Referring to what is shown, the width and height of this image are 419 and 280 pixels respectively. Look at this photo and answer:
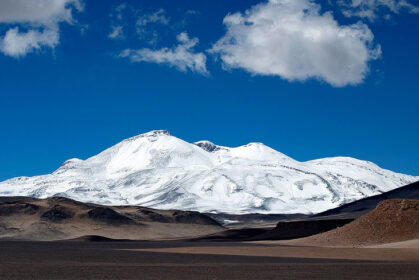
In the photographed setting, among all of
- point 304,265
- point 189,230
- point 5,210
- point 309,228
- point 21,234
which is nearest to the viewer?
point 304,265

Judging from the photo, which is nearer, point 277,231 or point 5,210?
point 277,231

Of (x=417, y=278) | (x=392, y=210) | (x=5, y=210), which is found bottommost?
(x=417, y=278)

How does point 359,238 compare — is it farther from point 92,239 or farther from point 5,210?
point 5,210

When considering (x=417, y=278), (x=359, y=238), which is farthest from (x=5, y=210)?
(x=417, y=278)

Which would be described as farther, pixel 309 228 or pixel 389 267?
pixel 309 228

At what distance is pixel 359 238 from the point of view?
65.6 m

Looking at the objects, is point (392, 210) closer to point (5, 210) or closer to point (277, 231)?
point (277, 231)

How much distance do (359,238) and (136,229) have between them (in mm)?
73033

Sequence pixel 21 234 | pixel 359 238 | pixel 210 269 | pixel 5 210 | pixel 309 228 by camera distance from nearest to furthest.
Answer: pixel 210 269 → pixel 359 238 → pixel 309 228 → pixel 21 234 → pixel 5 210

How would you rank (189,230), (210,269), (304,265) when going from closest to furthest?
(210,269)
(304,265)
(189,230)

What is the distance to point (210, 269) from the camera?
35781 mm

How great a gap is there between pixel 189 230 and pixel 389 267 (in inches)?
4350

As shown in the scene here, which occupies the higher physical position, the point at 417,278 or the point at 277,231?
the point at 277,231

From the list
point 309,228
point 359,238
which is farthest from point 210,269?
point 309,228
